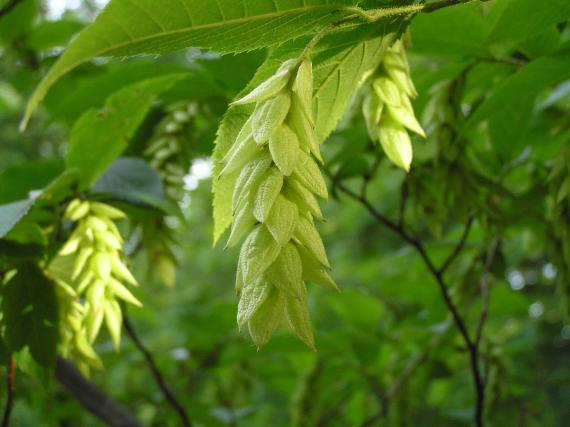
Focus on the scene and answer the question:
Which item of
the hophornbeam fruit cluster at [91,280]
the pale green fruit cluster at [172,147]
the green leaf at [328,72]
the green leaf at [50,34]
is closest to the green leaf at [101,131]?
the hophornbeam fruit cluster at [91,280]

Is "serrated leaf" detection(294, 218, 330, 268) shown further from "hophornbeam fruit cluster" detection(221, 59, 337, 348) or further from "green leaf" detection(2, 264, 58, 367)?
"green leaf" detection(2, 264, 58, 367)

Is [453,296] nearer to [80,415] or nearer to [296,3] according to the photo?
[296,3]

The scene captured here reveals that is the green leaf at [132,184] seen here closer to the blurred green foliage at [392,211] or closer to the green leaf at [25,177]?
the blurred green foliage at [392,211]

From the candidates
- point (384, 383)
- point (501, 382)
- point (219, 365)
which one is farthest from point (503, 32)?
point (219, 365)

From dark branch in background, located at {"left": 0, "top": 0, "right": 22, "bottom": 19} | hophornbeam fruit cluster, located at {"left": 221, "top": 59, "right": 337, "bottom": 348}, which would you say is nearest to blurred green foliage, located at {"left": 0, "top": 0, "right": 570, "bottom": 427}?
dark branch in background, located at {"left": 0, "top": 0, "right": 22, "bottom": 19}

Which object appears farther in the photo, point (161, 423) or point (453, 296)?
point (161, 423)

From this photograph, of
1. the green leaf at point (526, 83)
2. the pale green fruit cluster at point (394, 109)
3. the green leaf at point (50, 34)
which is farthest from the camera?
the green leaf at point (50, 34)
